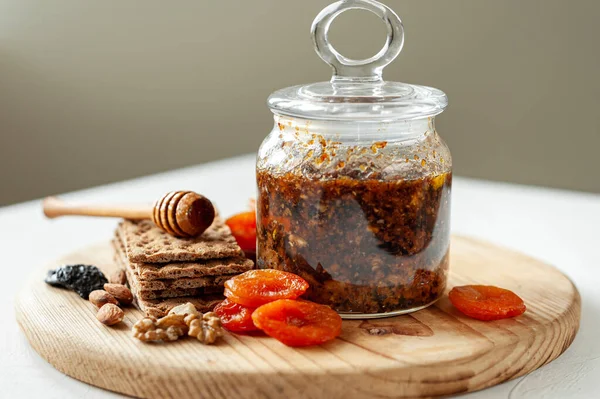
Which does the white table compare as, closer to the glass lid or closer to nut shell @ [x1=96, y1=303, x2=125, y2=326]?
nut shell @ [x1=96, y1=303, x2=125, y2=326]

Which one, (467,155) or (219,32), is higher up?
A: (219,32)

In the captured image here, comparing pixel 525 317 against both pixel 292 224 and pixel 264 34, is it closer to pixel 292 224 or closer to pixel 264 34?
pixel 292 224

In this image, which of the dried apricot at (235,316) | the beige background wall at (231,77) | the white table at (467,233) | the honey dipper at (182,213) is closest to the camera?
the white table at (467,233)

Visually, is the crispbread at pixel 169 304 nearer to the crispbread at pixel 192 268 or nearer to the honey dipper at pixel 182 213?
the crispbread at pixel 192 268

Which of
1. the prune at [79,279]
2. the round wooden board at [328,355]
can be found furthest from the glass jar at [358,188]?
the prune at [79,279]

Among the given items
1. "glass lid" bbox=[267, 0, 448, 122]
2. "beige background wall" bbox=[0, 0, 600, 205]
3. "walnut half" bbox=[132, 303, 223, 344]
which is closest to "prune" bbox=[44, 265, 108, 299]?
"walnut half" bbox=[132, 303, 223, 344]

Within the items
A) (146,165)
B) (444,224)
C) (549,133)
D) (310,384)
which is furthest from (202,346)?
(549,133)
